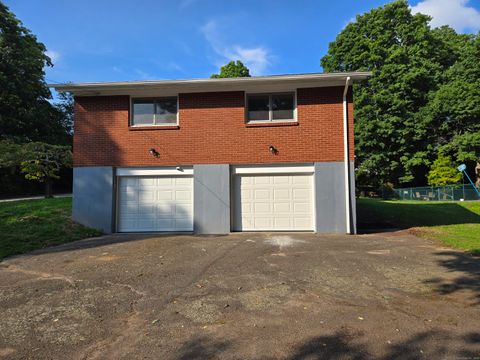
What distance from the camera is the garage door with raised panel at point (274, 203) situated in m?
11.9

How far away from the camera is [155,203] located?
40.5 ft

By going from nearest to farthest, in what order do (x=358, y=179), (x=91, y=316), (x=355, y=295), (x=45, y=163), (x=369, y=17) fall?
(x=91, y=316) → (x=355, y=295) → (x=45, y=163) → (x=369, y=17) → (x=358, y=179)

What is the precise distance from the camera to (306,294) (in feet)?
17.3

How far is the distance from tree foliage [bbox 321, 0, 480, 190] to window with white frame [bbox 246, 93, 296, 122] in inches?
926

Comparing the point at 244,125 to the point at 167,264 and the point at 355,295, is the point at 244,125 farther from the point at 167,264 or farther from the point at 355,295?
the point at 355,295

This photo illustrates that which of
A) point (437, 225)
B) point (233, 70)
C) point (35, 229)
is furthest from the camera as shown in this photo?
point (233, 70)

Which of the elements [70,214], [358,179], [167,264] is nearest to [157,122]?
[70,214]

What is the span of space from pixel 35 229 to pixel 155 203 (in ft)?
12.4

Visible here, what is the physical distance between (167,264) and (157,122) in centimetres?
673

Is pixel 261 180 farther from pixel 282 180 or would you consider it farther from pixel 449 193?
pixel 449 193

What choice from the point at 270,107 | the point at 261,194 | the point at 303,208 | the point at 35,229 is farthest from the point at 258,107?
the point at 35,229

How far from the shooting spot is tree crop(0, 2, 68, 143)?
1119 inches

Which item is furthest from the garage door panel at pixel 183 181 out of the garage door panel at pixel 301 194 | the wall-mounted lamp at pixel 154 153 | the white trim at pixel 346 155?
the white trim at pixel 346 155

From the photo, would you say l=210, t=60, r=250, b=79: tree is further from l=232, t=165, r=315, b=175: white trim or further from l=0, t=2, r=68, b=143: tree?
l=232, t=165, r=315, b=175: white trim
